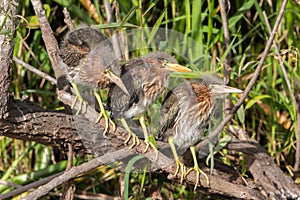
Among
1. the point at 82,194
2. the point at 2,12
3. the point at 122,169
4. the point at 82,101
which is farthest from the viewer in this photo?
the point at 82,194

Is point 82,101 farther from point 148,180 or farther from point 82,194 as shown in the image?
point 82,194

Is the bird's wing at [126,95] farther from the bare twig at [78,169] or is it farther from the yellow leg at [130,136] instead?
the bare twig at [78,169]

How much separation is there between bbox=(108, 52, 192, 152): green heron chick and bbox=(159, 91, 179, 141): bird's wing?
4.3 inches

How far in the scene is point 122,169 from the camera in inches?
103

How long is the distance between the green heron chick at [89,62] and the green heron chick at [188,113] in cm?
29

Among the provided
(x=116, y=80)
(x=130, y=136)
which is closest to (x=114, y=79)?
(x=116, y=80)

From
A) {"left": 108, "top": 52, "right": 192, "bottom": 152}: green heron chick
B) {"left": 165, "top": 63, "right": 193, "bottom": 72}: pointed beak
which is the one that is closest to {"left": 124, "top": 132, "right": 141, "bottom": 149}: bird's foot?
{"left": 108, "top": 52, "right": 192, "bottom": 152}: green heron chick

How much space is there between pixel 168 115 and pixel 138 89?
0.22 m

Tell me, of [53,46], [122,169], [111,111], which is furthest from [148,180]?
[53,46]

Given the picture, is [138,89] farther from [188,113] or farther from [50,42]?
[50,42]

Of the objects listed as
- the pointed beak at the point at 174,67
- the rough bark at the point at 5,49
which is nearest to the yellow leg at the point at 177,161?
the pointed beak at the point at 174,67

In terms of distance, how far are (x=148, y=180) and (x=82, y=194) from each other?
45 centimetres

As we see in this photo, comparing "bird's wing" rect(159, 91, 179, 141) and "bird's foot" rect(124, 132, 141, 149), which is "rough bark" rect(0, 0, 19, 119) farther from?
"bird's wing" rect(159, 91, 179, 141)

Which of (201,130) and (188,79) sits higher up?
(188,79)
